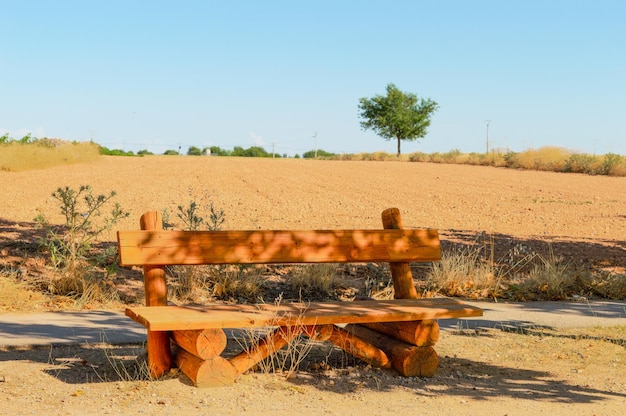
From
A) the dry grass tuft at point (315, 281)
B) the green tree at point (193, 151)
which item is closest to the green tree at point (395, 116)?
the green tree at point (193, 151)

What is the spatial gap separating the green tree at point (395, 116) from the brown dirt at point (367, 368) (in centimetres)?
4063

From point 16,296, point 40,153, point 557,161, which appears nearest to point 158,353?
point 16,296

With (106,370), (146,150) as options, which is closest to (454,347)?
(106,370)

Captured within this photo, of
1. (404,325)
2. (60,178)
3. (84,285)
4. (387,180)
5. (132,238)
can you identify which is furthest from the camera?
(387,180)

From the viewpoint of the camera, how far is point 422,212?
58.3ft

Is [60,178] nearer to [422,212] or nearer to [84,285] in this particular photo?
[422,212]

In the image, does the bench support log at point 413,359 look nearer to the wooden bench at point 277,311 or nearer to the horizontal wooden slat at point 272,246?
the wooden bench at point 277,311

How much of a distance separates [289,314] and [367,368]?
999 mm

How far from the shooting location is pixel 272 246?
616cm

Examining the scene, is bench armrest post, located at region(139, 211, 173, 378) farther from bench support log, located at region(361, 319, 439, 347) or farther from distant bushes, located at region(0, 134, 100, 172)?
distant bushes, located at region(0, 134, 100, 172)

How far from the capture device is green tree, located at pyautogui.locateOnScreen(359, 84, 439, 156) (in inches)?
2601

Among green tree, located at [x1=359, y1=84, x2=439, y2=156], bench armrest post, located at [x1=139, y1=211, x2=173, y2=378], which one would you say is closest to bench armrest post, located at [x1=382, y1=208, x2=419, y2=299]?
bench armrest post, located at [x1=139, y1=211, x2=173, y2=378]

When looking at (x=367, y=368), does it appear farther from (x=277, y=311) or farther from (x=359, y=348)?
(x=277, y=311)

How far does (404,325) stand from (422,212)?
11.7m
